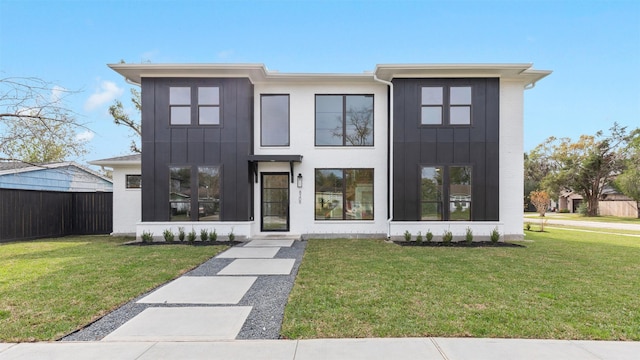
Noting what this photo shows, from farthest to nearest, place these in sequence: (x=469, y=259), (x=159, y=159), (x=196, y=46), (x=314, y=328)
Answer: (x=196, y=46) < (x=159, y=159) < (x=469, y=259) < (x=314, y=328)

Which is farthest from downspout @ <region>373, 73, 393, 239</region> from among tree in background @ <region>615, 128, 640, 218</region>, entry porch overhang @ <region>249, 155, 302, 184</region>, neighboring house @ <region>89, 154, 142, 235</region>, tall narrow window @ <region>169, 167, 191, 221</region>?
tree in background @ <region>615, 128, 640, 218</region>

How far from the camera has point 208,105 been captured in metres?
10.0

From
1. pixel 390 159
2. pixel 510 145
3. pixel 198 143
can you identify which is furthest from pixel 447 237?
pixel 198 143

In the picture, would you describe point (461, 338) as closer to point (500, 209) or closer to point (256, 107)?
point (500, 209)

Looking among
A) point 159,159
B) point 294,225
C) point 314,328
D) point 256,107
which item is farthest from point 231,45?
point 314,328

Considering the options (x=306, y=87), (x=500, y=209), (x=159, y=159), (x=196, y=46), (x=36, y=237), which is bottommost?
(x=36, y=237)

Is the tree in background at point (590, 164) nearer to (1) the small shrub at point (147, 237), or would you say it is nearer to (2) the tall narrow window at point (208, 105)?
(2) the tall narrow window at point (208, 105)

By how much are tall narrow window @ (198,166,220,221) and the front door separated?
59.8 inches

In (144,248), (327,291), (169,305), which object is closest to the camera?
(169,305)

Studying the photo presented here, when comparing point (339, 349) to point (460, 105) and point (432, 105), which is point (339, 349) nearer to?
point (432, 105)

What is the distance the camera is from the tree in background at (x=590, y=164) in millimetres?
27047

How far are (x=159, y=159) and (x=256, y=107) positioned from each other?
350 cm

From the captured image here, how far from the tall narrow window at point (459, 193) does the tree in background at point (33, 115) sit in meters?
9.69

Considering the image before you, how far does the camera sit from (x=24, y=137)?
258 inches
